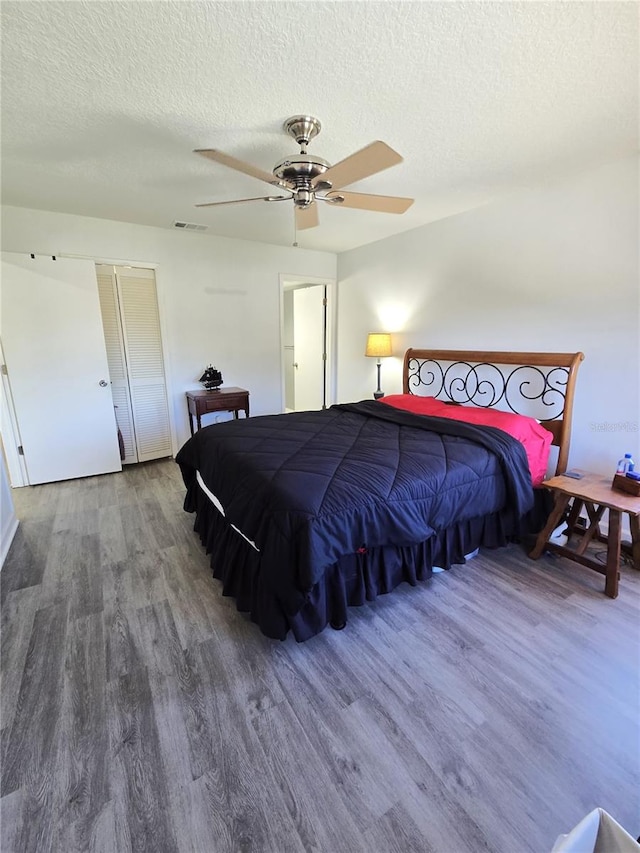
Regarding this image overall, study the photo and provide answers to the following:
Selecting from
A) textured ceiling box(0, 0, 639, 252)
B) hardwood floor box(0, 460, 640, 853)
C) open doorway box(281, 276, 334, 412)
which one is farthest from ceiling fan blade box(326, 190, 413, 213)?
open doorway box(281, 276, 334, 412)

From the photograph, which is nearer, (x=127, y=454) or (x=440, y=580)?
(x=440, y=580)

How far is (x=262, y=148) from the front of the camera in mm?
2254

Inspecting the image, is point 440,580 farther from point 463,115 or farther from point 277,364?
point 277,364

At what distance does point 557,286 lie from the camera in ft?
9.16

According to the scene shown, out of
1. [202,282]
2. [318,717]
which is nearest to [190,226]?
[202,282]

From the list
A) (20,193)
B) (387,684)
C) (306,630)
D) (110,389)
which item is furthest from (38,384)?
(387,684)

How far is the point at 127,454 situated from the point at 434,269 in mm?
3792

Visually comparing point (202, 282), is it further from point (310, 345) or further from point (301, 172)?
point (301, 172)

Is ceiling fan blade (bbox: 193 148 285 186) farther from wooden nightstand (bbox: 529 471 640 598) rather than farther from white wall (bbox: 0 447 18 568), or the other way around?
white wall (bbox: 0 447 18 568)

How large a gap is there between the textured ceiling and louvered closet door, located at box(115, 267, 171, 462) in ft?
3.93

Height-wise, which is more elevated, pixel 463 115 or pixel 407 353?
pixel 463 115

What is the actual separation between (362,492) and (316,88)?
186cm

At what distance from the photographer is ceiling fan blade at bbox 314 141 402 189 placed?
1676 millimetres

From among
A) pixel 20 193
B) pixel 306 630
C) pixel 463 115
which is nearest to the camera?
pixel 306 630
